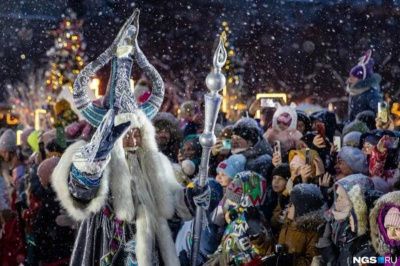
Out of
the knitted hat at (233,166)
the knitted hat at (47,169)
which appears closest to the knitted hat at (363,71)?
the knitted hat at (233,166)

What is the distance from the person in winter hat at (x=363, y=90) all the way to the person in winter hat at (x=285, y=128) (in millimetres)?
1514

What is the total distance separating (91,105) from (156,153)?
1.64 ft

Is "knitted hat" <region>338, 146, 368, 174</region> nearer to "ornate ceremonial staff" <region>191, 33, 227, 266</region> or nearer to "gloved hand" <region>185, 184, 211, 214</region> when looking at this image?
"ornate ceremonial staff" <region>191, 33, 227, 266</region>

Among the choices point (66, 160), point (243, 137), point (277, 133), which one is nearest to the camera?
point (66, 160)

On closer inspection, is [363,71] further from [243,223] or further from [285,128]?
[243,223]

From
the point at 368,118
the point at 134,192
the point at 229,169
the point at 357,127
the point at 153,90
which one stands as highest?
the point at 153,90

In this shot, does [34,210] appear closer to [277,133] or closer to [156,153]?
[277,133]

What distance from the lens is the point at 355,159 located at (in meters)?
6.86

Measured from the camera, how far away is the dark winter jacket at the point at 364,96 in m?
9.79

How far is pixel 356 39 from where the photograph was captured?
23.6 m

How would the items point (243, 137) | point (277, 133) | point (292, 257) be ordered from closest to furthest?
point (292, 257), point (243, 137), point (277, 133)

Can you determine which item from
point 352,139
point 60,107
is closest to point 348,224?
point 352,139

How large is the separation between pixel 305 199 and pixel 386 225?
2.98ft

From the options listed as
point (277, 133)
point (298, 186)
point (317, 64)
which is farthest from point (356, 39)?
point (298, 186)
